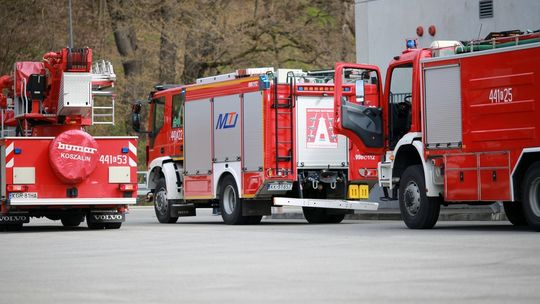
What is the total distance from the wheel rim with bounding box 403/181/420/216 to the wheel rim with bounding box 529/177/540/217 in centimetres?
247

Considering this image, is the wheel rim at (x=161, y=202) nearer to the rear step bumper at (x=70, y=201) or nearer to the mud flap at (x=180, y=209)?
the mud flap at (x=180, y=209)

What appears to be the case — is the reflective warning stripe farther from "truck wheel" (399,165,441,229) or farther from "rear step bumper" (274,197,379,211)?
"truck wheel" (399,165,441,229)

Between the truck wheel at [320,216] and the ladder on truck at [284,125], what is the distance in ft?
6.11

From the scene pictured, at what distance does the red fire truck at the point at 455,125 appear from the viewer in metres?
18.4

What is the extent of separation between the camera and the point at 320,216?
A: 25.5 meters

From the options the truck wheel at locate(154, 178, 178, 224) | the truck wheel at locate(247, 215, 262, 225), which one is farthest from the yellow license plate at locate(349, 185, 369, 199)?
the truck wheel at locate(154, 178, 178, 224)

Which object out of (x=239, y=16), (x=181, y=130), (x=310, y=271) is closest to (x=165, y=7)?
(x=239, y=16)

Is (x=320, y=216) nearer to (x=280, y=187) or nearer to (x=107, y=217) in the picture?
(x=280, y=187)

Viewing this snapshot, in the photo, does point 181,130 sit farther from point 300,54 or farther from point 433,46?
point 300,54

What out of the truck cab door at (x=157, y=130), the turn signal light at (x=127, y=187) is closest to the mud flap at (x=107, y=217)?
the turn signal light at (x=127, y=187)

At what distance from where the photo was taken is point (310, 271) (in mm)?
12727

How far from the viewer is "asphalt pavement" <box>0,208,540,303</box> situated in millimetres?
10680

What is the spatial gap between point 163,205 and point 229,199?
9.16 ft

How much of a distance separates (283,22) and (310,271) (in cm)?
3389
